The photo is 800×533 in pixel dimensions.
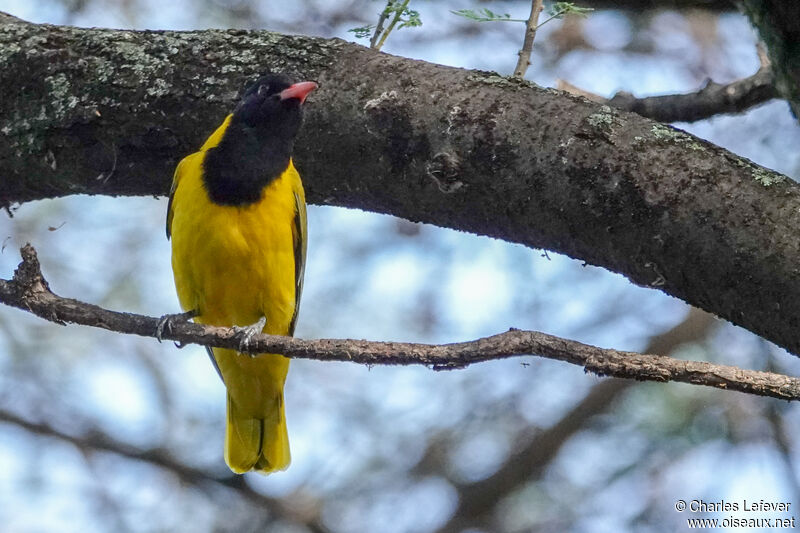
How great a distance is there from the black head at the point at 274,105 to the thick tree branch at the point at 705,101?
50.1 inches

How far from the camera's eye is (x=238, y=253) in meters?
4.00

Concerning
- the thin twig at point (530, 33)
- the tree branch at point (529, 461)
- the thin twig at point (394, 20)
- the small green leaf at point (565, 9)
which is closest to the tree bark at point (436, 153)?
the thin twig at point (394, 20)

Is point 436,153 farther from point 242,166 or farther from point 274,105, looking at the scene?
point 242,166

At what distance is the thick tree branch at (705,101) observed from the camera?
3846 mm

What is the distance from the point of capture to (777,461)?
17.8 ft

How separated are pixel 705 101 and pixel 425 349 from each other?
199cm

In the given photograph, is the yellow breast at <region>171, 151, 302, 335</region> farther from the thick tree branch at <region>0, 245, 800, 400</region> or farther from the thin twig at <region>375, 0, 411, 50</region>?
the thick tree branch at <region>0, 245, 800, 400</region>

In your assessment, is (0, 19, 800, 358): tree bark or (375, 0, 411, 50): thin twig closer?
(0, 19, 800, 358): tree bark

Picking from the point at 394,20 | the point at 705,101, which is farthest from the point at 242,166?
the point at 705,101

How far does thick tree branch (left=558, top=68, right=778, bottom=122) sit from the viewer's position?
385cm

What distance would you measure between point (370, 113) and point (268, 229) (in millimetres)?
907

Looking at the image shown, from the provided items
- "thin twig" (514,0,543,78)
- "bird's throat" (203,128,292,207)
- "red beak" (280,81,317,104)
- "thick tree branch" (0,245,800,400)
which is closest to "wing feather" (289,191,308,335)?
"bird's throat" (203,128,292,207)

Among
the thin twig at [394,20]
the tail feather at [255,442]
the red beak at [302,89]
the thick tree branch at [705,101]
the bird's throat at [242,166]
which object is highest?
the thin twig at [394,20]

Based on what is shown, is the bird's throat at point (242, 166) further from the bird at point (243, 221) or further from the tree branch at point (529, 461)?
the tree branch at point (529, 461)
